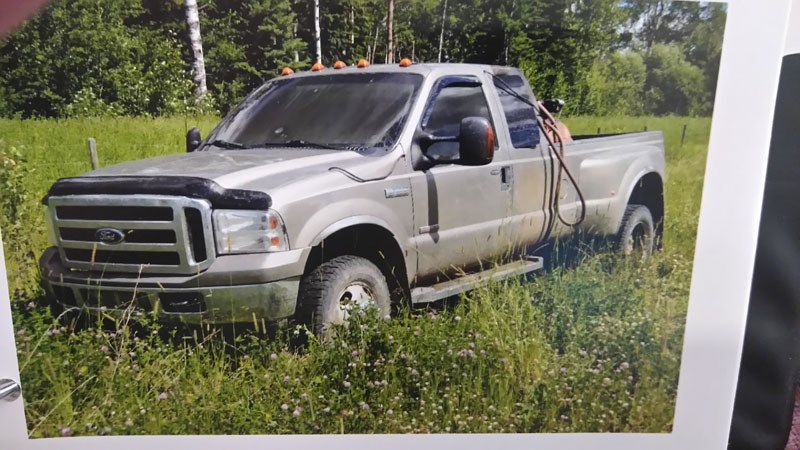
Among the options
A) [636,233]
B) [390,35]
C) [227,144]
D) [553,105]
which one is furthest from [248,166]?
[636,233]

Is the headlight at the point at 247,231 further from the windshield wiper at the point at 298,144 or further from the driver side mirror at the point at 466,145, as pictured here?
the driver side mirror at the point at 466,145

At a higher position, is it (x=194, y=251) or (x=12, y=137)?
(x=12, y=137)

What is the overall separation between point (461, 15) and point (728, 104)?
93cm

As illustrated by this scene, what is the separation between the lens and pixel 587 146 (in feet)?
6.87

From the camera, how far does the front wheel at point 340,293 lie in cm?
197

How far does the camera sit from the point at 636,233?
216 centimetres

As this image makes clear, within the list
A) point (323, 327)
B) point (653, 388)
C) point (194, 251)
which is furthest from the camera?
point (653, 388)

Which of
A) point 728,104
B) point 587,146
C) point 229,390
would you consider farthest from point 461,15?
point 229,390

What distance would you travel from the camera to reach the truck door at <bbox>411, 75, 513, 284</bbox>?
203 centimetres

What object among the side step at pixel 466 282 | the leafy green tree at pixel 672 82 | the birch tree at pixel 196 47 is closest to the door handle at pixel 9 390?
the birch tree at pixel 196 47

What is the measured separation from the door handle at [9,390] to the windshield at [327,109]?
1.05m

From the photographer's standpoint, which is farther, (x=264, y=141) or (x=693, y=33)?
(x=264, y=141)

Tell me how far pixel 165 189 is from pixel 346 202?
0.57m

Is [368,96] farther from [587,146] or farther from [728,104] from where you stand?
[728,104]
